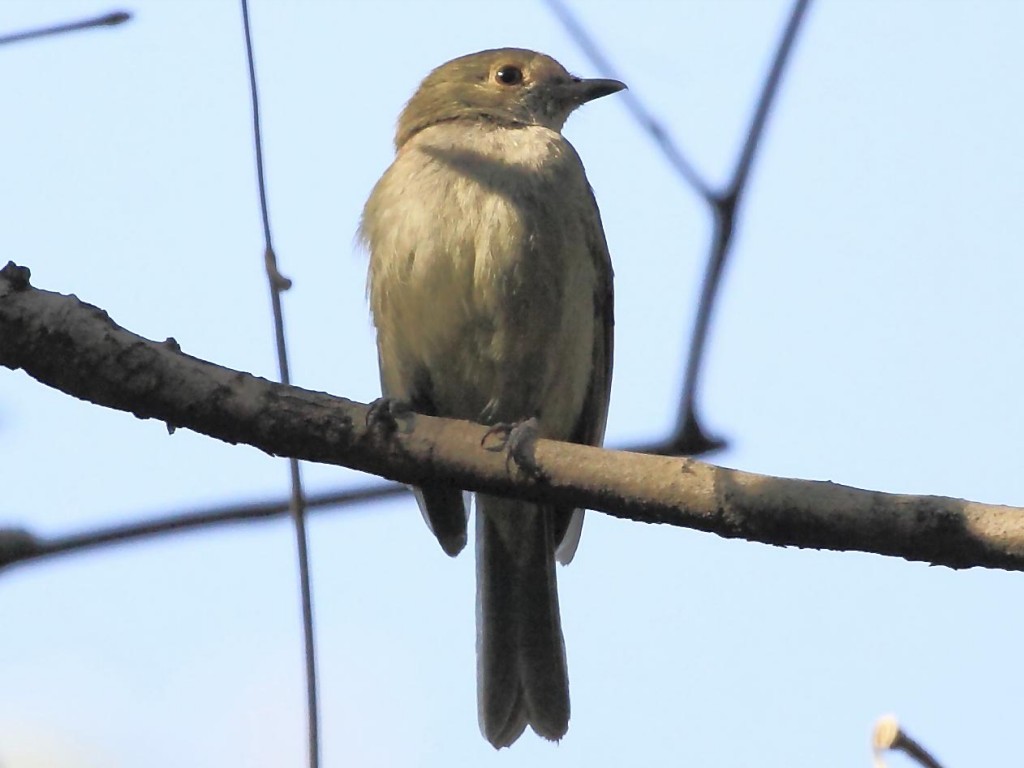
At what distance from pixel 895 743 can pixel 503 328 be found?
3.78m

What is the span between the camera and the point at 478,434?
4.30m

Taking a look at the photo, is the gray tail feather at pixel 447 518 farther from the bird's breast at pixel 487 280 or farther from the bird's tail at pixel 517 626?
the bird's breast at pixel 487 280

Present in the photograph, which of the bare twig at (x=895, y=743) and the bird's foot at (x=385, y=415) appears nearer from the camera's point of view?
the bare twig at (x=895, y=743)

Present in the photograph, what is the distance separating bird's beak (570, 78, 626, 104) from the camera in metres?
7.31

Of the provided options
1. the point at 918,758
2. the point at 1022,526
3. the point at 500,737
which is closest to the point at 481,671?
the point at 500,737

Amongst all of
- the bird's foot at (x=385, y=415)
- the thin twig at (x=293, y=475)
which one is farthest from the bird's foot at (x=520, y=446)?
the thin twig at (x=293, y=475)

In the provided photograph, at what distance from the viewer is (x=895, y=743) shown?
2.10 m

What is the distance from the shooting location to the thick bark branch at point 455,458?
12.0 feet

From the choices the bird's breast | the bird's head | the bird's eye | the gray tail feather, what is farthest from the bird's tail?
the bird's eye

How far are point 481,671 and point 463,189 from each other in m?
2.03

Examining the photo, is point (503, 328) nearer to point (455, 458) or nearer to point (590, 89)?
point (455, 458)

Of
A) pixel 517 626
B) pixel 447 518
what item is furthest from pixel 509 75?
pixel 517 626

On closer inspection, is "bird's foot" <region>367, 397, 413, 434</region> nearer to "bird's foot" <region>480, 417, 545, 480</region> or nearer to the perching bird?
"bird's foot" <region>480, 417, 545, 480</region>

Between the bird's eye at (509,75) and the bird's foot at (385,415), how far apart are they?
344cm
